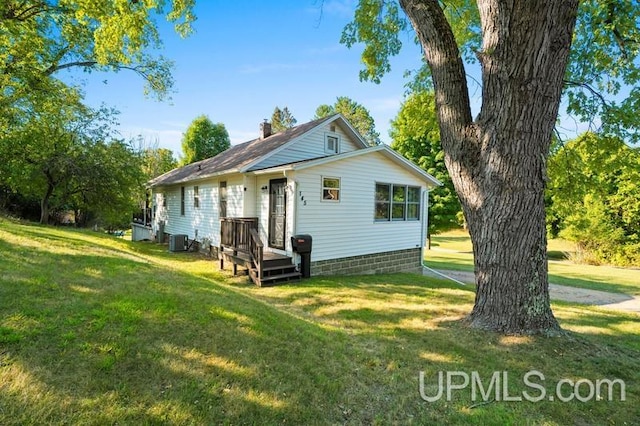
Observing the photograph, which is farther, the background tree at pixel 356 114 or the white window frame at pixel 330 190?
the background tree at pixel 356 114

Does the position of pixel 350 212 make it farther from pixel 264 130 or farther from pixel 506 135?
pixel 264 130

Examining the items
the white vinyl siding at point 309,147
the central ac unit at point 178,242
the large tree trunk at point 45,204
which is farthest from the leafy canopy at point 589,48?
the large tree trunk at point 45,204

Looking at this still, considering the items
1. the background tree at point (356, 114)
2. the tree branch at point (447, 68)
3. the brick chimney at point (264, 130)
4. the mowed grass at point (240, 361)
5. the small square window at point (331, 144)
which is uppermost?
the background tree at point (356, 114)

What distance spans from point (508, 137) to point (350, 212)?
21.3 feet

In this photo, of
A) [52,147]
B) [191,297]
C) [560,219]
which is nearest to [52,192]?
[52,147]

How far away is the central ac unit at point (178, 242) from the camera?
13734 millimetres

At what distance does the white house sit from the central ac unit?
0.72m

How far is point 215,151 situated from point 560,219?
111 feet

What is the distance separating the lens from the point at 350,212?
Result: 10273 mm

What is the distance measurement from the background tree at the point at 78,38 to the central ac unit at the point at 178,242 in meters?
6.68

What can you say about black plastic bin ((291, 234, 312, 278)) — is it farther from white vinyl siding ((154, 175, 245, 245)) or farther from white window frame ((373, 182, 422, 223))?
white window frame ((373, 182, 422, 223))

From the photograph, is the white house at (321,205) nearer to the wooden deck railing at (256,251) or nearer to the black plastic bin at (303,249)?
the wooden deck railing at (256,251)
